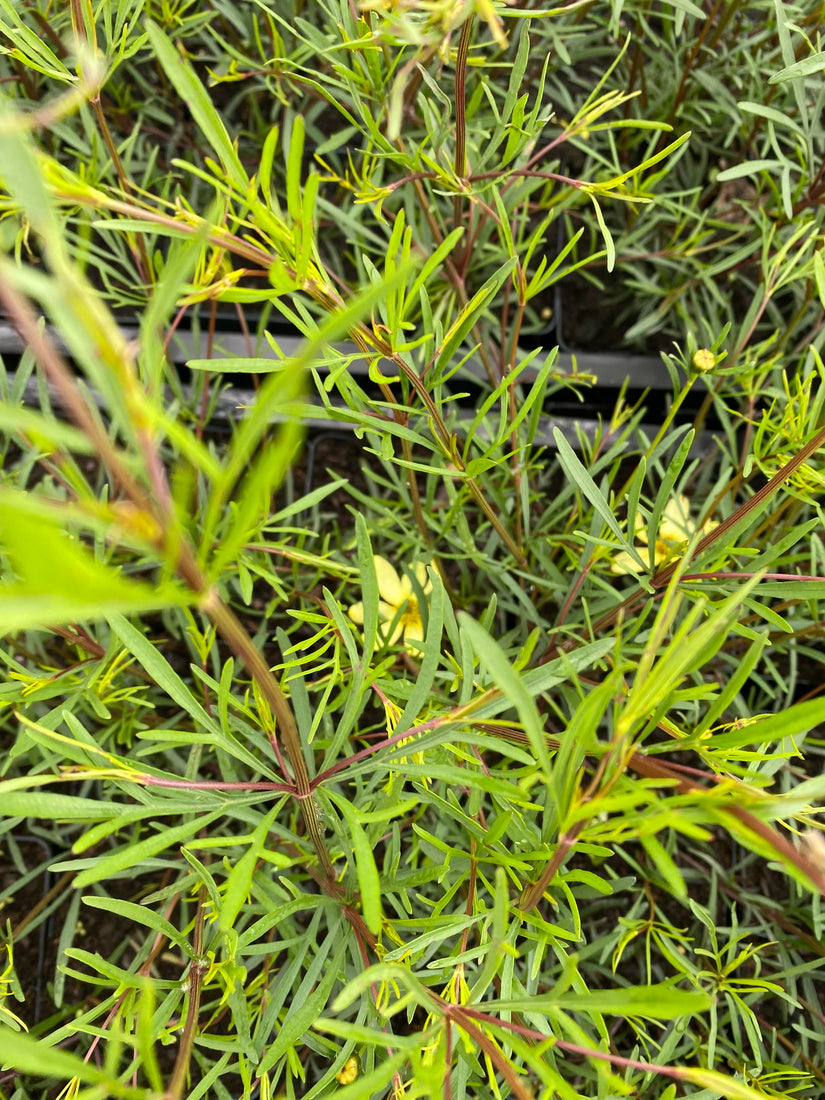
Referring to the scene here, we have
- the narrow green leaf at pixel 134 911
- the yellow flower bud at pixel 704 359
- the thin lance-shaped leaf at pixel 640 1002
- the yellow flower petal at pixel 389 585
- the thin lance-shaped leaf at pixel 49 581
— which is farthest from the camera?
the yellow flower petal at pixel 389 585

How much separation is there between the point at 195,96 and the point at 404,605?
13.5 inches

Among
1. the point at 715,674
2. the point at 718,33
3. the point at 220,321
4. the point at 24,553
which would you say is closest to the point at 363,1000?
the point at 24,553

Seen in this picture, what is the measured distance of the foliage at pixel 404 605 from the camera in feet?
0.80

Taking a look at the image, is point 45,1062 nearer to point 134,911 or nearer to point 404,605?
point 134,911

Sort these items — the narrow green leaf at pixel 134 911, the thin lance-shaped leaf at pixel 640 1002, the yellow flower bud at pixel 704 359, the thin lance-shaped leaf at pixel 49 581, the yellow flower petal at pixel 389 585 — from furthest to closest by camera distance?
the yellow flower petal at pixel 389 585, the yellow flower bud at pixel 704 359, the narrow green leaf at pixel 134 911, the thin lance-shaped leaf at pixel 640 1002, the thin lance-shaped leaf at pixel 49 581

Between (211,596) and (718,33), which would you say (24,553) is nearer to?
(211,596)

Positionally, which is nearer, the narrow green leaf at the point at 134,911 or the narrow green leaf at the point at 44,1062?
the narrow green leaf at the point at 44,1062

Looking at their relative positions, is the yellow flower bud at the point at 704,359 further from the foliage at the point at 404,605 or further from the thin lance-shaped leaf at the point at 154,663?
the thin lance-shaped leaf at the point at 154,663

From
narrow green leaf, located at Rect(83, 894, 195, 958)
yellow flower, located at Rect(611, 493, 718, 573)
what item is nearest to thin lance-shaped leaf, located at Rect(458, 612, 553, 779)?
narrow green leaf, located at Rect(83, 894, 195, 958)

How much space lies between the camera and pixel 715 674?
2.70 ft

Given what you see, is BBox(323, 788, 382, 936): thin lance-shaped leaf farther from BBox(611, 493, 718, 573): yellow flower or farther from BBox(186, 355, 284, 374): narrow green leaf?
BBox(611, 493, 718, 573): yellow flower

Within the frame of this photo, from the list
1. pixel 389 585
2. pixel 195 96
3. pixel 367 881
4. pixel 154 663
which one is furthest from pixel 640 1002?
pixel 389 585

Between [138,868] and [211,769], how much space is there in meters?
0.18

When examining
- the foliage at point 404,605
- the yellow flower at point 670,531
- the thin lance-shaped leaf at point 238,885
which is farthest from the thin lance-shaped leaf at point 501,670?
the yellow flower at point 670,531
